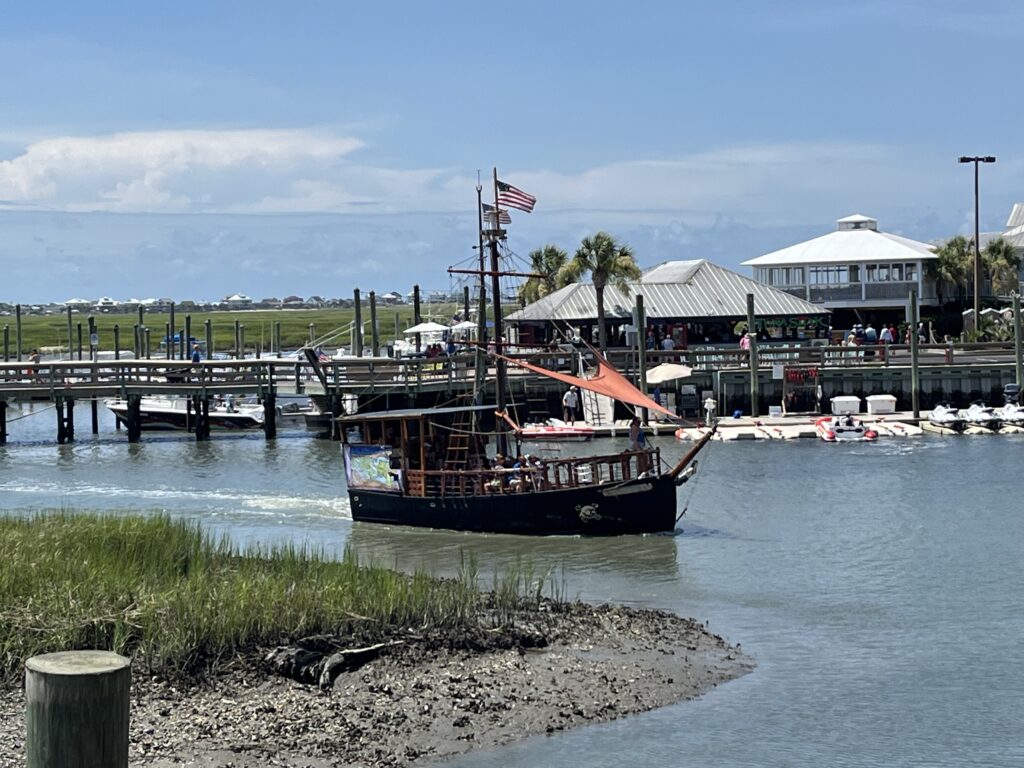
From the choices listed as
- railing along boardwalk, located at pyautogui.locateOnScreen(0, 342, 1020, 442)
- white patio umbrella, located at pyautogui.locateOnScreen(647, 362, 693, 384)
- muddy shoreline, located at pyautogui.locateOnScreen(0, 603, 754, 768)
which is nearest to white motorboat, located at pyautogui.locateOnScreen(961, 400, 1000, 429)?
railing along boardwalk, located at pyautogui.locateOnScreen(0, 342, 1020, 442)

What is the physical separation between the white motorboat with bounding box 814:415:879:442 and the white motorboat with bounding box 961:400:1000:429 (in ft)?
11.6

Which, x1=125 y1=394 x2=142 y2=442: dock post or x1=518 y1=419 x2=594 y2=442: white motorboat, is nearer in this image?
x1=518 y1=419 x2=594 y2=442: white motorboat

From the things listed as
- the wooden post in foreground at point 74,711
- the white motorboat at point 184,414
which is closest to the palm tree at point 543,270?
the white motorboat at point 184,414

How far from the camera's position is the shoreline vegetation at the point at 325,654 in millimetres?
16312

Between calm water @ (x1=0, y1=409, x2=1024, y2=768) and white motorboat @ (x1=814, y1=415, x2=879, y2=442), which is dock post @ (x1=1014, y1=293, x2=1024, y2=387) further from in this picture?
white motorboat @ (x1=814, y1=415, x2=879, y2=442)

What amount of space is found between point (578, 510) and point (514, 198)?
9012mm

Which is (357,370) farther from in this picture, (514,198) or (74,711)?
(74,711)

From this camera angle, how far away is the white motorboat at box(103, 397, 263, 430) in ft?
205

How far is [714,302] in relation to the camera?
225 ft

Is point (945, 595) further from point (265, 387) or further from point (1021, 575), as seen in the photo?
point (265, 387)

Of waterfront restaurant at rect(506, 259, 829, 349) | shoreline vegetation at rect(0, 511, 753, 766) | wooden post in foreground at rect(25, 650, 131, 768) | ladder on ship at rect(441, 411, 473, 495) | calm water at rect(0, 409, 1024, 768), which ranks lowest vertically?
calm water at rect(0, 409, 1024, 768)

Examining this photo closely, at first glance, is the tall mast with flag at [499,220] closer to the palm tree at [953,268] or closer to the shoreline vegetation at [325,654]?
the shoreline vegetation at [325,654]

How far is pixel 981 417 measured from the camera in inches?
2071

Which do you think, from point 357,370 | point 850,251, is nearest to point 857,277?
point 850,251
